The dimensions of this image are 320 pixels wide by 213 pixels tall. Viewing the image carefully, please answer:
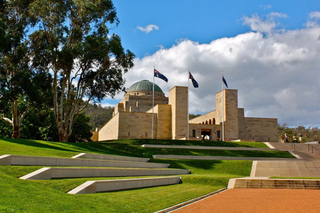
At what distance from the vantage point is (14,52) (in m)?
28.0

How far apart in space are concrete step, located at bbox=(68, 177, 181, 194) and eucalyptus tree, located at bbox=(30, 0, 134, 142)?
15846mm

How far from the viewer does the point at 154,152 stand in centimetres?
2806

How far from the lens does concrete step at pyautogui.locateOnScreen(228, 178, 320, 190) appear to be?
16703 millimetres

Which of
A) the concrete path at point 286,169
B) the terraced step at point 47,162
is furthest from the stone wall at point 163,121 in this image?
the terraced step at point 47,162

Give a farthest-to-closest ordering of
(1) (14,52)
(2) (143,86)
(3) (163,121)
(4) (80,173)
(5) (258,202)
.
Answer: (2) (143,86) → (3) (163,121) → (1) (14,52) → (4) (80,173) → (5) (258,202)

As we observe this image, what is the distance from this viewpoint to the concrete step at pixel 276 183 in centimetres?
1670

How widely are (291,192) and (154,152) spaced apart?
14.6 m

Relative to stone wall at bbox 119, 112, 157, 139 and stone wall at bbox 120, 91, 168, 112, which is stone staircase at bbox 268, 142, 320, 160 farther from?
stone wall at bbox 120, 91, 168, 112

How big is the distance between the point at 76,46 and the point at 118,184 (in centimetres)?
1789

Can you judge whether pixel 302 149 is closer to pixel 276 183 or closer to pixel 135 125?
pixel 276 183

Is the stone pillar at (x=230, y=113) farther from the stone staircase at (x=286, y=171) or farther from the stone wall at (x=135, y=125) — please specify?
the stone wall at (x=135, y=125)

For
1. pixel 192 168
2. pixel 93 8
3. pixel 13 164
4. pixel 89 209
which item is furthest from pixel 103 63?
pixel 89 209

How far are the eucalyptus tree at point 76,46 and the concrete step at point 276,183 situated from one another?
17380 millimetres

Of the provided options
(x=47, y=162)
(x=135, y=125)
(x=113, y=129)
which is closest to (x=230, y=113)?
(x=135, y=125)
